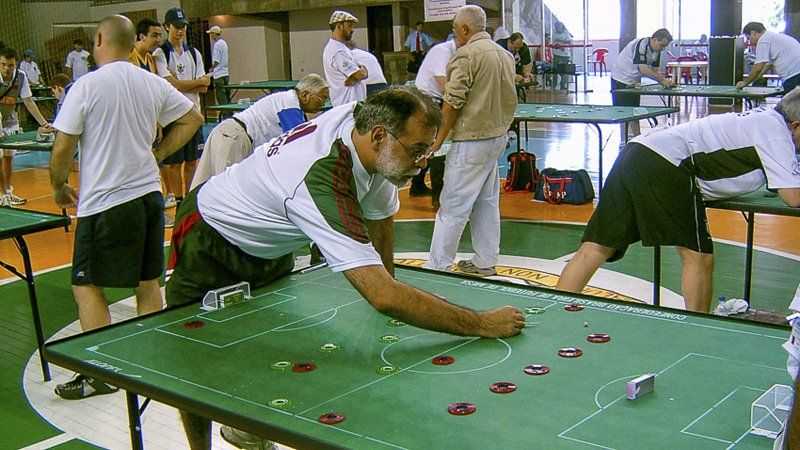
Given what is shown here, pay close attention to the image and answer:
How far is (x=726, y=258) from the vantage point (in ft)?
19.7

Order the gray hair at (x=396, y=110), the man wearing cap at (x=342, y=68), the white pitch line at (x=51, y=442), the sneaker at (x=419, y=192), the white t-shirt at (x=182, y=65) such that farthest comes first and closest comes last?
1. the sneaker at (x=419, y=192)
2. the man wearing cap at (x=342, y=68)
3. the white t-shirt at (x=182, y=65)
4. the white pitch line at (x=51, y=442)
5. the gray hair at (x=396, y=110)

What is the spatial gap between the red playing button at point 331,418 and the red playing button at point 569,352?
2.14ft

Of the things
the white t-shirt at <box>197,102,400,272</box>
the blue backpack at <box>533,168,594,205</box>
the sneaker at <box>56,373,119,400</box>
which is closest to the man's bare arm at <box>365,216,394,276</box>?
the white t-shirt at <box>197,102,400,272</box>

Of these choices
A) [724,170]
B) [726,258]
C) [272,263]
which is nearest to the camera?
[272,263]

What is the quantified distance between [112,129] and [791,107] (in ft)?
9.64

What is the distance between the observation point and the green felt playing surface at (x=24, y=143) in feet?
24.8

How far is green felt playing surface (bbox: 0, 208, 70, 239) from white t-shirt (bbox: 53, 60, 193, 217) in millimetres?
375

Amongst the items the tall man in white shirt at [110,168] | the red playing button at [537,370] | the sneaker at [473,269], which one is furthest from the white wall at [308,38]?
the red playing button at [537,370]

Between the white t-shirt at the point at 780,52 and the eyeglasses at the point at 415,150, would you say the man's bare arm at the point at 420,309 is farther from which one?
the white t-shirt at the point at 780,52

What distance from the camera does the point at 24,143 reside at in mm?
7883

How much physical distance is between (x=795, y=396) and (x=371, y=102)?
1.59m

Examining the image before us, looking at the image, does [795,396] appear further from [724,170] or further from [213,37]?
[213,37]

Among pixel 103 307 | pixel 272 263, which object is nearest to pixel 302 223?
pixel 272 263

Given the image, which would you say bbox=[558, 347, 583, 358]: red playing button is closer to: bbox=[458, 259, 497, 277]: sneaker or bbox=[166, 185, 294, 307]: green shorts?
bbox=[166, 185, 294, 307]: green shorts
